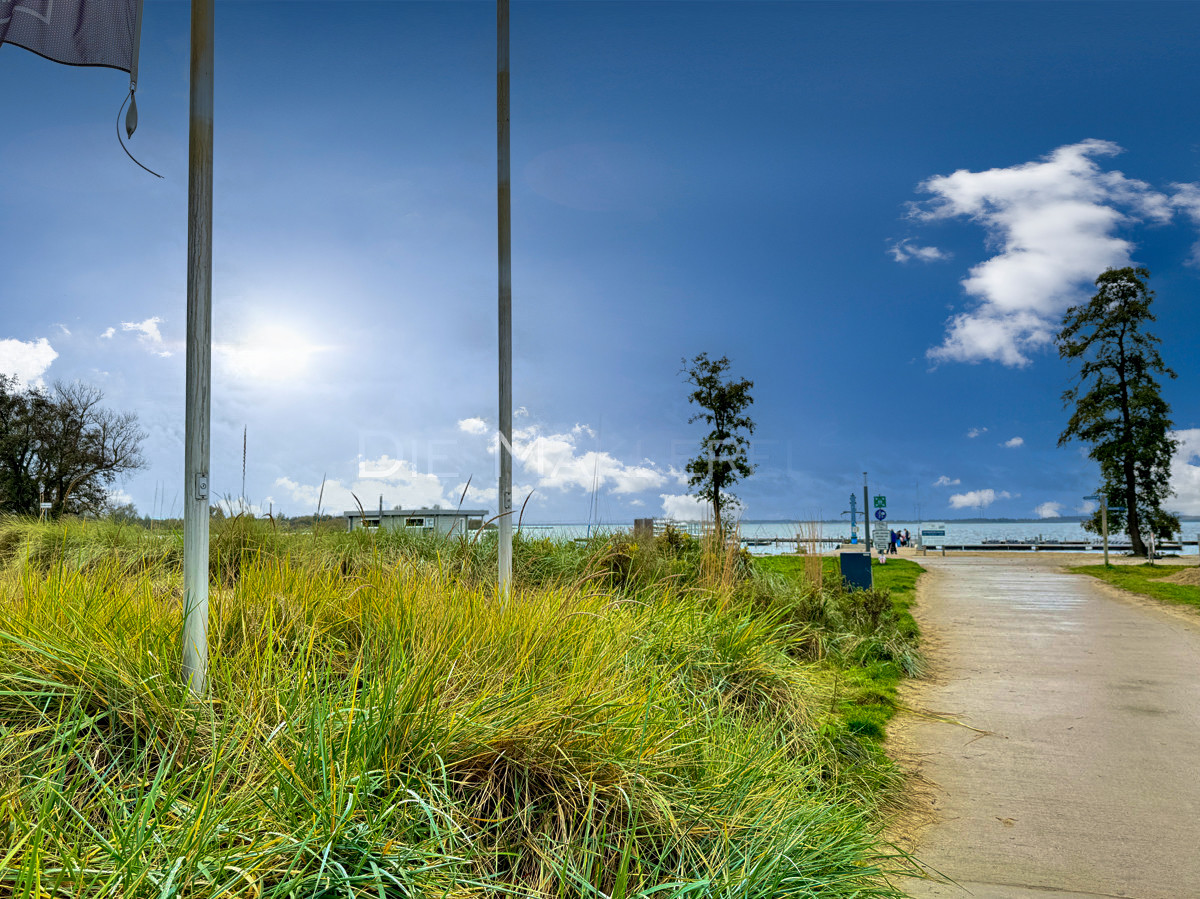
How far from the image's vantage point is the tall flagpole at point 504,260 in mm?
6117

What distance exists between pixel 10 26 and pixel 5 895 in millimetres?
3754

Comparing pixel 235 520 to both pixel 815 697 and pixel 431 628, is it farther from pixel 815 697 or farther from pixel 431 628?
pixel 815 697

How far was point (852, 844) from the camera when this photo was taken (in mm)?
2982

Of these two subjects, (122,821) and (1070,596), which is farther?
(1070,596)

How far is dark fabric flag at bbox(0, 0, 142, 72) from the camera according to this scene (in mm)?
3518

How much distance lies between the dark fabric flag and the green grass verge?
657 inches

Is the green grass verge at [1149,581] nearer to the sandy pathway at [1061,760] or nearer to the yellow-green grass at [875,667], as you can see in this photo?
the sandy pathway at [1061,760]

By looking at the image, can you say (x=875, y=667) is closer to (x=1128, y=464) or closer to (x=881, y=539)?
(x=881, y=539)

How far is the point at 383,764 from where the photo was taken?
254 centimetres

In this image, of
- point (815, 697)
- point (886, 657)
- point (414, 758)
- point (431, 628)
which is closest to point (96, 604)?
point (431, 628)

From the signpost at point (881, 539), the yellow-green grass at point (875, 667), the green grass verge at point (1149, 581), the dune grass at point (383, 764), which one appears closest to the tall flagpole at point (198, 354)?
the dune grass at point (383, 764)

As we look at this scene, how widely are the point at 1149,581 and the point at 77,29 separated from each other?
2154cm

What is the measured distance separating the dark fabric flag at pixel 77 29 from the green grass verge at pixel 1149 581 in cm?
1670

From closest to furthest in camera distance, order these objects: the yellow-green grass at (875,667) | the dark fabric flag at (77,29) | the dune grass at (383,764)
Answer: the dune grass at (383,764) → the dark fabric flag at (77,29) → the yellow-green grass at (875,667)
